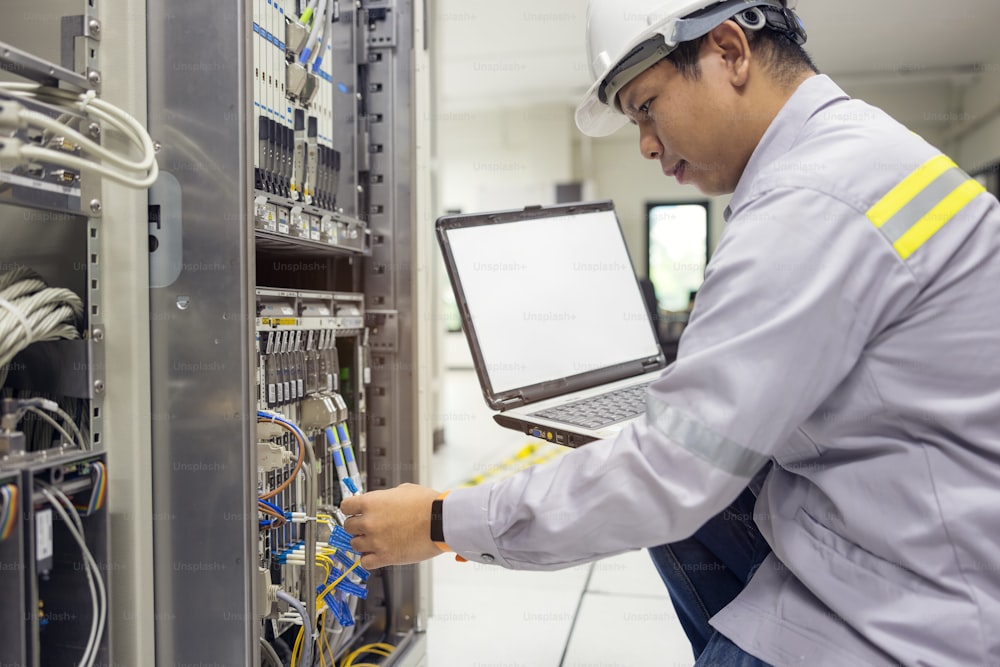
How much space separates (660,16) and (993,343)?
24.3 inches

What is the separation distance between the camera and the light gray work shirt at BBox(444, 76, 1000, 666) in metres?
0.79

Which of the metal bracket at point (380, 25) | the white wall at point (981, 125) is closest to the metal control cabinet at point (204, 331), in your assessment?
the metal bracket at point (380, 25)

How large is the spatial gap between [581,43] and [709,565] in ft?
19.0

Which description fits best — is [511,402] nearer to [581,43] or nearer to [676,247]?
[581,43]

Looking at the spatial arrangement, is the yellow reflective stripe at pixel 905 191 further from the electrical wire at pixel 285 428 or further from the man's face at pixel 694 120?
the electrical wire at pixel 285 428

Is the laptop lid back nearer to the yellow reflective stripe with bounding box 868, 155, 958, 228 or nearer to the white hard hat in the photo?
the white hard hat

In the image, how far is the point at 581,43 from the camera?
6.24m

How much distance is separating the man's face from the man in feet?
0.22

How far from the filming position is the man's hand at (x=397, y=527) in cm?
99

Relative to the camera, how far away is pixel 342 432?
156 centimetres

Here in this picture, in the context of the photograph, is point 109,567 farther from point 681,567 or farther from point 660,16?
point 660,16

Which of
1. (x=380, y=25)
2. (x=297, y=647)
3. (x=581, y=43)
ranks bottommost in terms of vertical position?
(x=297, y=647)

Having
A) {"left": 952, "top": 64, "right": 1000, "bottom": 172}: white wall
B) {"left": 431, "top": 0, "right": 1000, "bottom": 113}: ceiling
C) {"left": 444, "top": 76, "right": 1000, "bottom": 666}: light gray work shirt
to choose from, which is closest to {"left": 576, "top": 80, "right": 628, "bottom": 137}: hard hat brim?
{"left": 444, "top": 76, "right": 1000, "bottom": 666}: light gray work shirt

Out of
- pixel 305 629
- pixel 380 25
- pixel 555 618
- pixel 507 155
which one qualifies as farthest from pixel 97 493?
pixel 507 155
